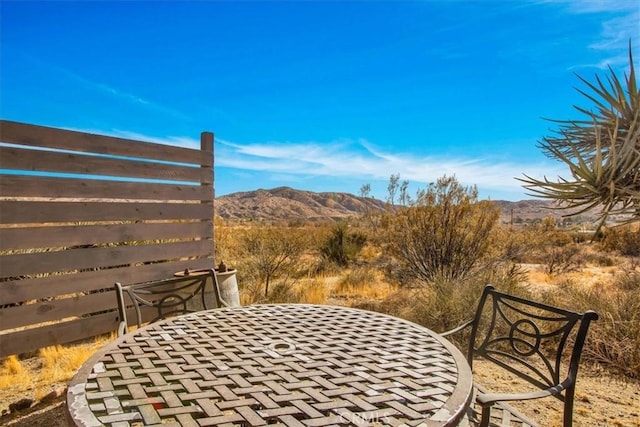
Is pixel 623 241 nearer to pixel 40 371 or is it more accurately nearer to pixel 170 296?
pixel 170 296

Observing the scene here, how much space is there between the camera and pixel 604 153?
10.4 ft

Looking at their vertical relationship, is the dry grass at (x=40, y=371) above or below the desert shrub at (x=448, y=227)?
below

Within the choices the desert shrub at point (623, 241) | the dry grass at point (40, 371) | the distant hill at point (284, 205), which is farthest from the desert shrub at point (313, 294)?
the distant hill at point (284, 205)

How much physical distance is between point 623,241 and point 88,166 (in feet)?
50.0

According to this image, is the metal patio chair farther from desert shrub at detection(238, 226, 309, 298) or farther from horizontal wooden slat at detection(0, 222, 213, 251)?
desert shrub at detection(238, 226, 309, 298)

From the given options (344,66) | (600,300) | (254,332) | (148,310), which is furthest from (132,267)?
(344,66)

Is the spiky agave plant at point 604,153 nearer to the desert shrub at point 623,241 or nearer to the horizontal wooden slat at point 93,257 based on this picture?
the horizontal wooden slat at point 93,257

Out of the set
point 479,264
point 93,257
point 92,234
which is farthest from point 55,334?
point 479,264

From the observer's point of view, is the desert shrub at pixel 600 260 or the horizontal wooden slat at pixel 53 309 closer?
the horizontal wooden slat at pixel 53 309

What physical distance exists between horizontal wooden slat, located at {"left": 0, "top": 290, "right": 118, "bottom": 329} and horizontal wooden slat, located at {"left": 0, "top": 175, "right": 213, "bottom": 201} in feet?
3.44

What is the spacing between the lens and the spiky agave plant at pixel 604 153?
261cm

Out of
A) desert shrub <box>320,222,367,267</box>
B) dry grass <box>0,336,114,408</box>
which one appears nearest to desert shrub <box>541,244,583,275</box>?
desert shrub <box>320,222,367,267</box>

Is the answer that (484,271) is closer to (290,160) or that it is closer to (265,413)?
(265,413)

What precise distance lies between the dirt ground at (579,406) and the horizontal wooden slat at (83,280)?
0.85 meters
